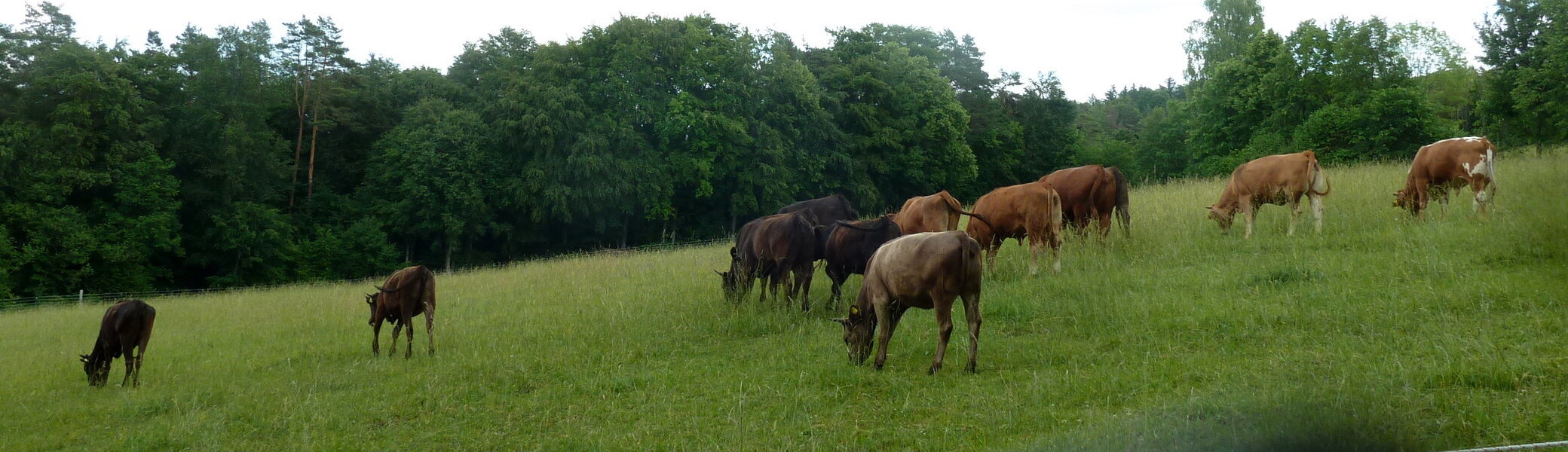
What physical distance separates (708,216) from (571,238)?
23.8ft

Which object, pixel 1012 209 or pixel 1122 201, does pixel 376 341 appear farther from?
pixel 1122 201

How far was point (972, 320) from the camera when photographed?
8.20m

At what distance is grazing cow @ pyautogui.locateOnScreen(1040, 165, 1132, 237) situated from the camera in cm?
1520

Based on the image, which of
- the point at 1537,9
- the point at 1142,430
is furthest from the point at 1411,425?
the point at 1537,9

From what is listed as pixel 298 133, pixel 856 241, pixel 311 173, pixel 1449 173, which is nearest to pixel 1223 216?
pixel 1449 173

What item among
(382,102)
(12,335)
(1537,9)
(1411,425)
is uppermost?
(1537,9)

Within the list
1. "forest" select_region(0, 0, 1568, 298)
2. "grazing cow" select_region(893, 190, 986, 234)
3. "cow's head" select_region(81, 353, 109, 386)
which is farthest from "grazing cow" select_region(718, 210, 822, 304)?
"forest" select_region(0, 0, 1568, 298)

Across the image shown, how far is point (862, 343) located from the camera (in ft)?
29.7

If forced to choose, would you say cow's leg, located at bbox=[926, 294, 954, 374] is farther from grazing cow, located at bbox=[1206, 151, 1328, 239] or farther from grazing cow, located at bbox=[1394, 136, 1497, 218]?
grazing cow, located at bbox=[1394, 136, 1497, 218]

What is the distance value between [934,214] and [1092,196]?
11.8 feet

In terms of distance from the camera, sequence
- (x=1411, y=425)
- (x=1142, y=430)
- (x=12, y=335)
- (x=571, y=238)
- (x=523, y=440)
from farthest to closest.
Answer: (x=571, y=238) < (x=12, y=335) < (x=523, y=440) < (x=1142, y=430) < (x=1411, y=425)

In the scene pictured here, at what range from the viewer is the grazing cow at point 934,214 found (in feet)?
43.6

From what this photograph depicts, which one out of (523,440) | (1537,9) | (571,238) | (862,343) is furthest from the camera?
(571,238)

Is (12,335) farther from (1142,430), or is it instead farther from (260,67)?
(260,67)
